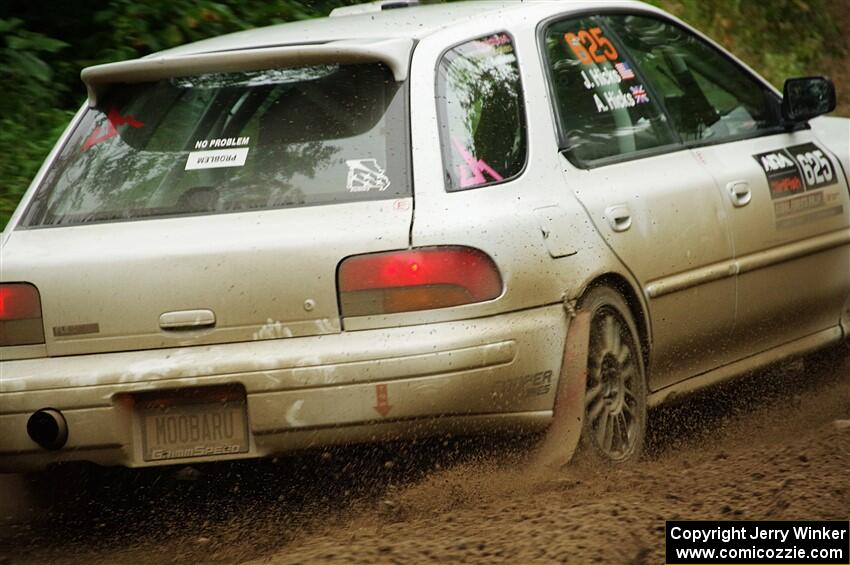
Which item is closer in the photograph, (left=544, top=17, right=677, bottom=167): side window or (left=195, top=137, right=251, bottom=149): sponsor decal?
(left=195, top=137, right=251, bottom=149): sponsor decal

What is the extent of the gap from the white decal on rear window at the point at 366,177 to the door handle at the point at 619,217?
89 centimetres

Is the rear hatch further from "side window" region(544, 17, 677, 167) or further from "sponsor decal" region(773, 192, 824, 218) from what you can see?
"sponsor decal" region(773, 192, 824, 218)

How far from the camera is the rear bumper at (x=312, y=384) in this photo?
15.4 feet

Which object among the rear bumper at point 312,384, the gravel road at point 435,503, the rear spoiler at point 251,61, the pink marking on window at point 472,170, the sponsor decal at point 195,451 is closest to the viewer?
the gravel road at point 435,503

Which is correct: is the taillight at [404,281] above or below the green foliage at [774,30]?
above

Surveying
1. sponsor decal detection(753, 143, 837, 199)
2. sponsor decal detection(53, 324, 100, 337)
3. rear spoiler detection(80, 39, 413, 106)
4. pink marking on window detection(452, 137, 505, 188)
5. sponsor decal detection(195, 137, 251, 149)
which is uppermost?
rear spoiler detection(80, 39, 413, 106)

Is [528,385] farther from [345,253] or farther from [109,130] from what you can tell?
[109,130]

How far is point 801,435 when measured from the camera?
6223 mm

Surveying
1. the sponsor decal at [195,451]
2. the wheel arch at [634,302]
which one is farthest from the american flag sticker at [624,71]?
the sponsor decal at [195,451]

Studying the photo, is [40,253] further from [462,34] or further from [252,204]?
[462,34]

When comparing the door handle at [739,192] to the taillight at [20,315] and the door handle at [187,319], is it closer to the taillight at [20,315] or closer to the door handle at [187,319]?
the door handle at [187,319]

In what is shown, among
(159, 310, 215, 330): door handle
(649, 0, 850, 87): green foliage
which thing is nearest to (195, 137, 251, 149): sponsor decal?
(159, 310, 215, 330): door handle

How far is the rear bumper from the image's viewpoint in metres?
4.68

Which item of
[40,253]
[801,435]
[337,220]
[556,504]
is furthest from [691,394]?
[40,253]
